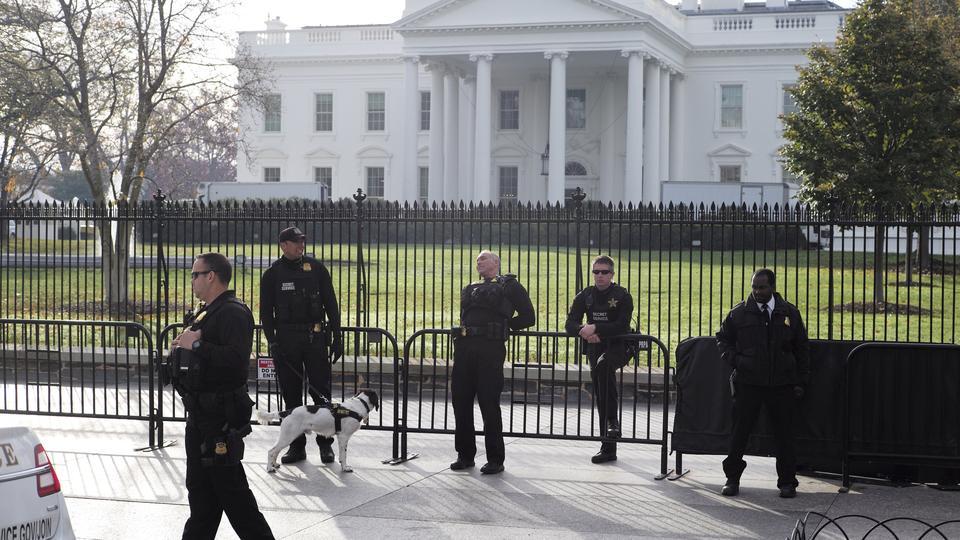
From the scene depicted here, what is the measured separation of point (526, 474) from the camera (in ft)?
30.9

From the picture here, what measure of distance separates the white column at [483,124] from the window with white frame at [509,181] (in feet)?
21.0

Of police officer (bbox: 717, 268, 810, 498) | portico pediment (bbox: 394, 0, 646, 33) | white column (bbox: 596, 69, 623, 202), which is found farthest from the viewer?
white column (bbox: 596, 69, 623, 202)

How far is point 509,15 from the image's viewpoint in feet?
153

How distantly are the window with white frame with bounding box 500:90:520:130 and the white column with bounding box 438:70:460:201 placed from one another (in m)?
3.40

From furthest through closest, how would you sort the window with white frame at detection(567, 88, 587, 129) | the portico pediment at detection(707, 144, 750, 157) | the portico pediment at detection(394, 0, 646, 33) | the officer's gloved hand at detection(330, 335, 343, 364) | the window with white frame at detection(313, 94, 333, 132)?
1. the window with white frame at detection(313, 94, 333, 132)
2. the window with white frame at detection(567, 88, 587, 129)
3. the portico pediment at detection(707, 144, 750, 157)
4. the portico pediment at detection(394, 0, 646, 33)
5. the officer's gloved hand at detection(330, 335, 343, 364)

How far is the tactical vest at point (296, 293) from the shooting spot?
9531 mm

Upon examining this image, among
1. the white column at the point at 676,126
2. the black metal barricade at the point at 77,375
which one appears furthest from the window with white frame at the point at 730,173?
the black metal barricade at the point at 77,375

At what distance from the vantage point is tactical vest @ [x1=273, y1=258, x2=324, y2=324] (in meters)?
9.53

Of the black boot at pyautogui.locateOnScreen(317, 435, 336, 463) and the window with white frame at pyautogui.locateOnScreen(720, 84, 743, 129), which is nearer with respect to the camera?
the black boot at pyautogui.locateOnScreen(317, 435, 336, 463)

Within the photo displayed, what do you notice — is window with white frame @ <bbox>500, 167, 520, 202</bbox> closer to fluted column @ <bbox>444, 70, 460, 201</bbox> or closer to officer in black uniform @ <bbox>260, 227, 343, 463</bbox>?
fluted column @ <bbox>444, 70, 460, 201</bbox>

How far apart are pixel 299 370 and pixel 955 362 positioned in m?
5.21

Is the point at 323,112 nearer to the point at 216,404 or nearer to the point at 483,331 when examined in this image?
the point at 483,331

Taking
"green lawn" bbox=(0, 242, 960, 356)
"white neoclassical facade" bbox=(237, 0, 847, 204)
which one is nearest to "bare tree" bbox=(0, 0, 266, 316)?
"green lawn" bbox=(0, 242, 960, 356)

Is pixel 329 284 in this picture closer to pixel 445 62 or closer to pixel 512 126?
pixel 445 62
